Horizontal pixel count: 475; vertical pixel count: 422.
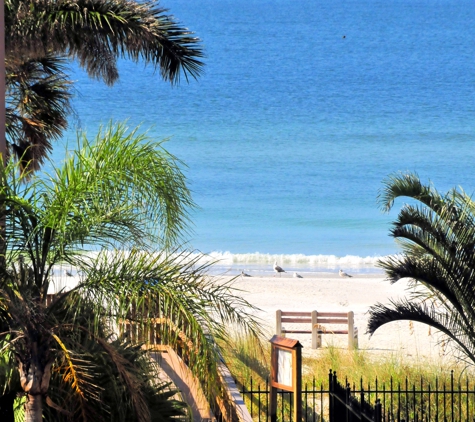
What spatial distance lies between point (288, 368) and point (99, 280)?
2468 millimetres

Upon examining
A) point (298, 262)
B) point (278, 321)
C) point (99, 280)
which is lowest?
point (278, 321)

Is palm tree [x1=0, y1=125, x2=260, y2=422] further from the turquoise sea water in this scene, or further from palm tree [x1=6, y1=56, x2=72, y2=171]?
the turquoise sea water

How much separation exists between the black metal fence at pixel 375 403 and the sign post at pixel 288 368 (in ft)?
2.14

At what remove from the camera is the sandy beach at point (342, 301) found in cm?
1692

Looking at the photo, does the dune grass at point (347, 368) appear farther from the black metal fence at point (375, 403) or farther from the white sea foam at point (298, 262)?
the white sea foam at point (298, 262)

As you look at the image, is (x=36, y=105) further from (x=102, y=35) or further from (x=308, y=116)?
(x=308, y=116)

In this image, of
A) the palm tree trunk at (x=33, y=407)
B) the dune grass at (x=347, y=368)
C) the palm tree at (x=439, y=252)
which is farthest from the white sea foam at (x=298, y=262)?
the palm tree trunk at (x=33, y=407)

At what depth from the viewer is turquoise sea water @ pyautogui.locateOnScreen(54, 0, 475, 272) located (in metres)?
49.6

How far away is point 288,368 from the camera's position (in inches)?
274

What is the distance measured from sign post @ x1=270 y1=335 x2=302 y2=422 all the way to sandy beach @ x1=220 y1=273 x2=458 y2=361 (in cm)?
801

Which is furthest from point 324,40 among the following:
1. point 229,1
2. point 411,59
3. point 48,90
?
point 48,90

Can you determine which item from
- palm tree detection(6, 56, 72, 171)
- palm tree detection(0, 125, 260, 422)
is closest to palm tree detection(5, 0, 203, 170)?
palm tree detection(6, 56, 72, 171)

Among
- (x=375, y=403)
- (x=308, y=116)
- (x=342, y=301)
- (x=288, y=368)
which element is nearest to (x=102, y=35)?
(x=288, y=368)

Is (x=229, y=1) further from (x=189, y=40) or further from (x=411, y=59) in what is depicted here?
(x=189, y=40)
